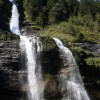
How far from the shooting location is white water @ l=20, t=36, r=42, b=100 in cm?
4612

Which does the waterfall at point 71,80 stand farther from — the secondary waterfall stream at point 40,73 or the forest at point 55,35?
the forest at point 55,35

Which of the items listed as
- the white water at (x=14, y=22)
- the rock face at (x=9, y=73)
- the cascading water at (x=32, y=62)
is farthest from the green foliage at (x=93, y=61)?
the white water at (x=14, y=22)

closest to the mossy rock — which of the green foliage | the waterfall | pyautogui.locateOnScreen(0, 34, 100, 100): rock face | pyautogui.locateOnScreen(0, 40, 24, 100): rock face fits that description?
pyautogui.locateOnScreen(0, 34, 100, 100): rock face

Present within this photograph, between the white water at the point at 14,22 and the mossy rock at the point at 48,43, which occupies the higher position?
the white water at the point at 14,22

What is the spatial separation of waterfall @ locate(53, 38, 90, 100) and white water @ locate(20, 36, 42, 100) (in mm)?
3867

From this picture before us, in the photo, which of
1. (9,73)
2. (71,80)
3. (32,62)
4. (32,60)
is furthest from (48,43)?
(9,73)

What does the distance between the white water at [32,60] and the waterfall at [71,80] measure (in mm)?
3867

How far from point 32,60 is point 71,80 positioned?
6955mm

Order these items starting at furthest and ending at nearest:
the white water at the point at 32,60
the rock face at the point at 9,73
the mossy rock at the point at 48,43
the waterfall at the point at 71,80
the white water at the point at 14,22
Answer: the white water at the point at 14,22 → the mossy rock at the point at 48,43 → the waterfall at the point at 71,80 → the white water at the point at 32,60 → the rock face at the point at 9,73

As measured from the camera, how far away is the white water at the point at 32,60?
1816 inches

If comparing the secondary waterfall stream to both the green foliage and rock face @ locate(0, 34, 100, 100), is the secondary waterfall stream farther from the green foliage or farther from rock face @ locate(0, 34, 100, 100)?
the green foliage

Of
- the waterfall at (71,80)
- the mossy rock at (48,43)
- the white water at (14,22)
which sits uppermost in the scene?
the white water at (14,22)

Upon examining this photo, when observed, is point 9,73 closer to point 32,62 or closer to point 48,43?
point 32,62

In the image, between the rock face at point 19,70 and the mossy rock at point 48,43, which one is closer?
the rock face at point 19,70
